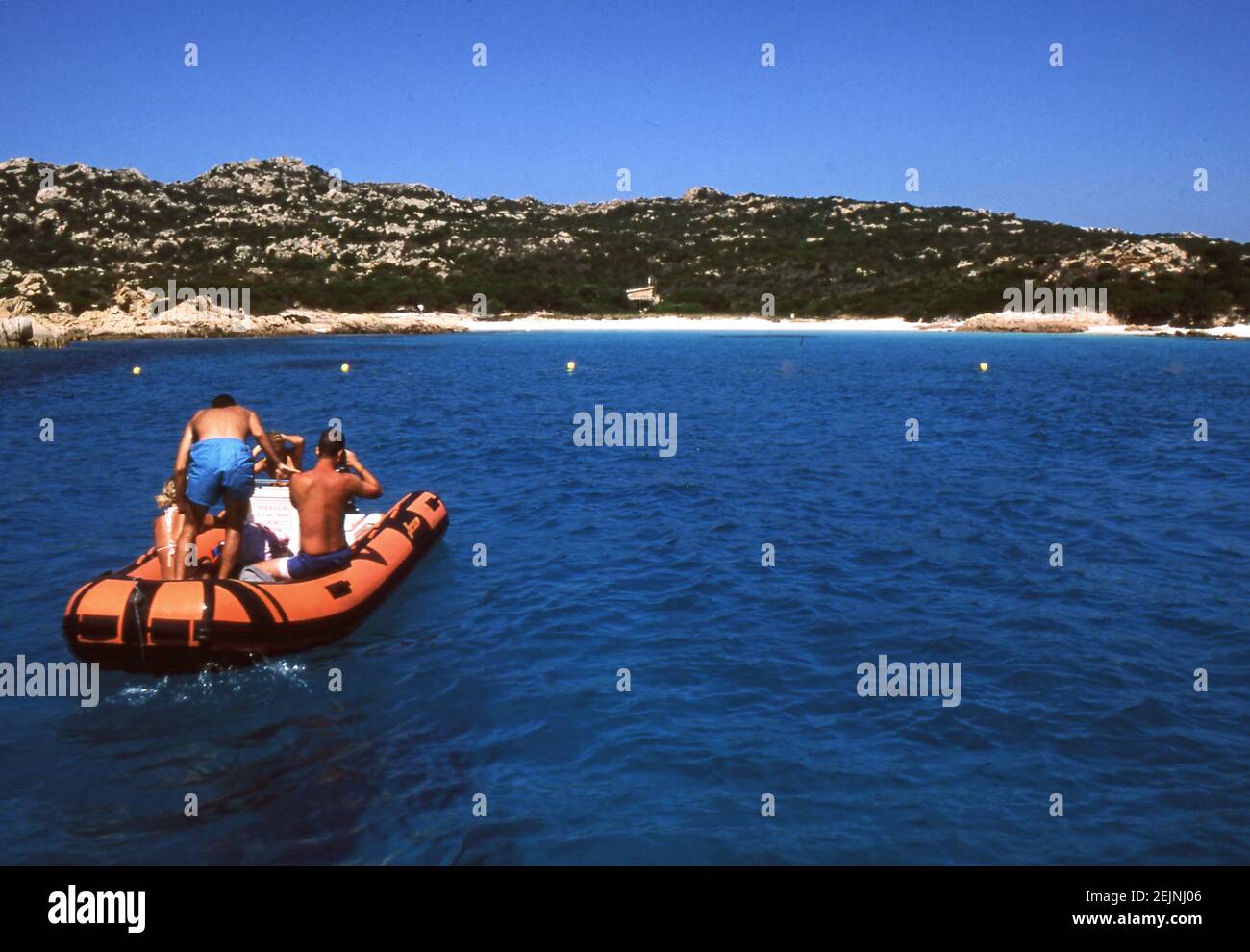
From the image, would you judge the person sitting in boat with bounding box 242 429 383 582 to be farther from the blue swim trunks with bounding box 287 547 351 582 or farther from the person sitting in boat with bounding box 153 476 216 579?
the person sitting in boat with bounding box 153 476 216 579

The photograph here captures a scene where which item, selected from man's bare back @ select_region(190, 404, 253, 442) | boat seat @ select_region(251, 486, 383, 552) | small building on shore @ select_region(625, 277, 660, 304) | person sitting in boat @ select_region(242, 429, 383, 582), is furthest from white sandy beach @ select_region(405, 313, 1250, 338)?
man's bare back @ select_region(190, 404, 253, 442)

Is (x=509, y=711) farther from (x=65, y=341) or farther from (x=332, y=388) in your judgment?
(x=65, y=341)

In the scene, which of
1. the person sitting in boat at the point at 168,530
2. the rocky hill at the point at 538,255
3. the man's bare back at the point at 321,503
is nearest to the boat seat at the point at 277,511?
the man's bare back at the point at 321,503

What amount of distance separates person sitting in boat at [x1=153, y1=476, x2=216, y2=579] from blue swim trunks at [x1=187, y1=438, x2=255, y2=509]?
1.11 feet

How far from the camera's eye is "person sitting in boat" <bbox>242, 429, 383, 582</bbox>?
9305 millimetres

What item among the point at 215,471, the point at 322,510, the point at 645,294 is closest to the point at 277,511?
the point at 322,510

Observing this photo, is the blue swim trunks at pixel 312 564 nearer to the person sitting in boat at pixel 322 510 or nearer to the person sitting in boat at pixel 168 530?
the person sitting in boat at pixel 322 510

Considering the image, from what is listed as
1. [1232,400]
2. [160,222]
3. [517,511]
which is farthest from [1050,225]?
[517,511]

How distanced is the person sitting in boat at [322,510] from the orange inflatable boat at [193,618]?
0.30 meters

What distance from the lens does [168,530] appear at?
9188 mm

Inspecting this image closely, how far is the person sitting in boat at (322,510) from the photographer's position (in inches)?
366

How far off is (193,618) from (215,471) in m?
1.37

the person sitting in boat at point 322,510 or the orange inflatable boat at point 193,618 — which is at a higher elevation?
the person sitting in boat at point 322,510
